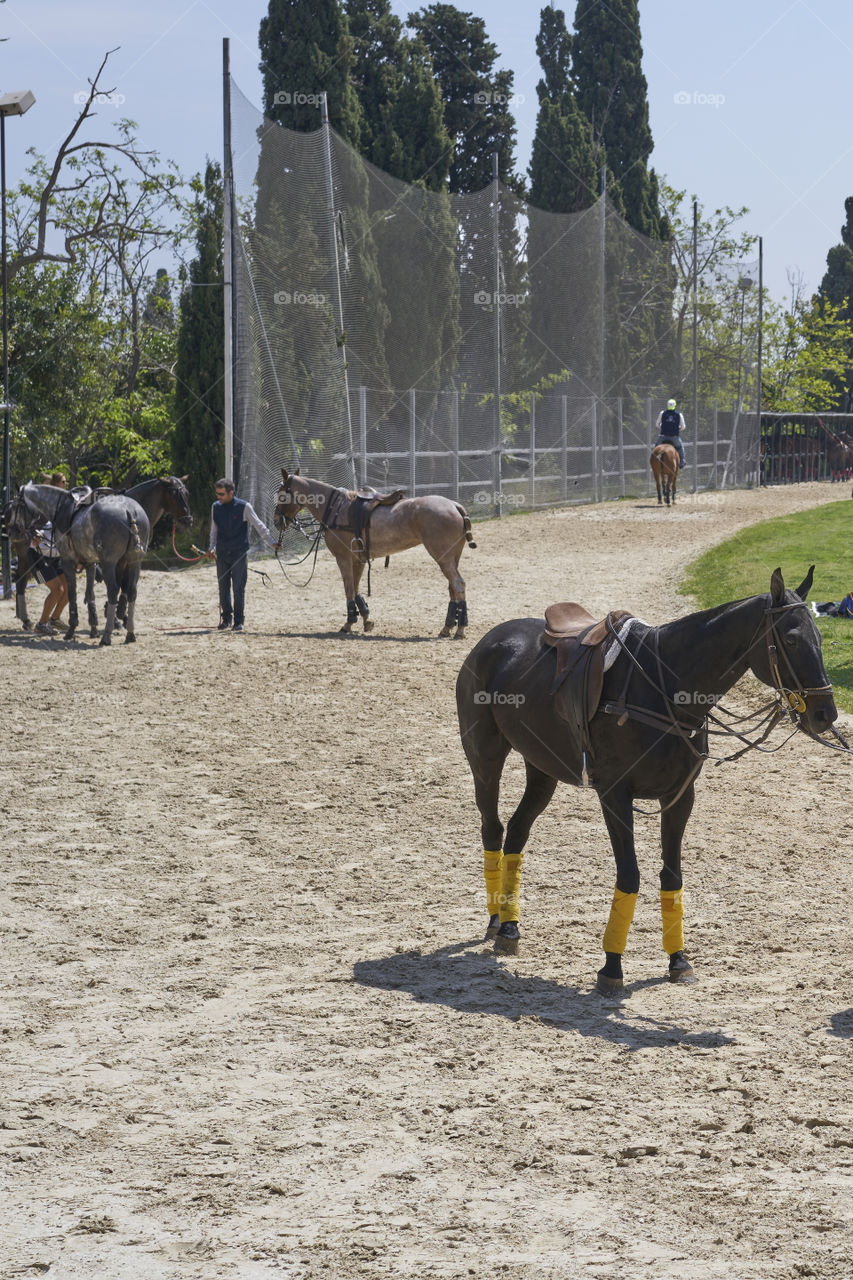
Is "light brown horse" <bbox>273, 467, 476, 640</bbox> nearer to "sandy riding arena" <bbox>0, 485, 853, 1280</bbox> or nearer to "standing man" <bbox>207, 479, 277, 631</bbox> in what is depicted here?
"standing man" <bbox>207, 479, 277, 631</bbox>

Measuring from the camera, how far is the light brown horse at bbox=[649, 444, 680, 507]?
31.4m

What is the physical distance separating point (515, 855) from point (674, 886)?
2.59 feet

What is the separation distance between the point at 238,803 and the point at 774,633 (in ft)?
14.8

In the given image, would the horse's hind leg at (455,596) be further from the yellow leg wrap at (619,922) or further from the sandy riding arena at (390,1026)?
the yellow leg wrap at (619,922)

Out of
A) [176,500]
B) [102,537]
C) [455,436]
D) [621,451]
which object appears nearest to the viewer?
[102,537]

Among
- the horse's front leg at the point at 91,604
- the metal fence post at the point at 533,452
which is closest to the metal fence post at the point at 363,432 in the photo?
the metal fence post at the point at 533,452

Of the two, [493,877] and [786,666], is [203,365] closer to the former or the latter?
[493,877]

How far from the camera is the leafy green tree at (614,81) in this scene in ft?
161

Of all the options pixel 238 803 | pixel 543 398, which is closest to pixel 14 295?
pixel 543 398

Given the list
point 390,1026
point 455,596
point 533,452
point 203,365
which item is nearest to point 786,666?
point 390,1026

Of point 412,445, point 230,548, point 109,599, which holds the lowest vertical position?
point 109,599

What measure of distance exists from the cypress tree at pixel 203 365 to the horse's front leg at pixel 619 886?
65.9 feet

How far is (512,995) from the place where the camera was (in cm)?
568

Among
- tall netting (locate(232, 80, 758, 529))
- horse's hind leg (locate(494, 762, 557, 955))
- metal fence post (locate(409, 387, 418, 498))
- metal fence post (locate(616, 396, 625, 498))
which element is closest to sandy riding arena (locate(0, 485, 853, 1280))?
horse's hind leg (locate(494, 762, 557, 955))
